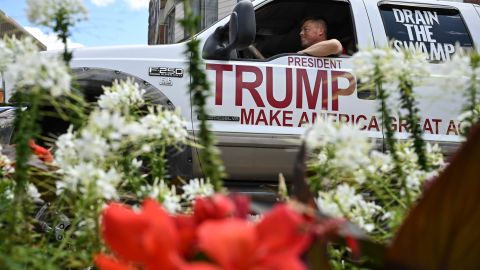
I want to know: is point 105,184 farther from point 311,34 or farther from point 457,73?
point 311,34

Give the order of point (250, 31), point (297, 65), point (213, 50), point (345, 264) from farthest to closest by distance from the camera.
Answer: point (297, 65), point (213, 50), point (250, 31), point (345, 264)

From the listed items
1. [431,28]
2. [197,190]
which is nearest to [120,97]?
[197,190]

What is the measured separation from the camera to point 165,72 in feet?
14.1

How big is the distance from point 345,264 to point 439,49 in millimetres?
4199

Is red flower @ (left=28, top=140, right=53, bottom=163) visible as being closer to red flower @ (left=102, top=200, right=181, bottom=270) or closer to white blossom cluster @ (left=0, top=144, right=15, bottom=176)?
white blossom cluster @ (left=0, top=144, right=15, bottom=176)

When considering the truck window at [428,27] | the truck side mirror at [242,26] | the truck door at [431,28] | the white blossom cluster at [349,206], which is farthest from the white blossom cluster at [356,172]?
the truck window at [428,27]

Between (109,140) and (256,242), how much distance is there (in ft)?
1.29

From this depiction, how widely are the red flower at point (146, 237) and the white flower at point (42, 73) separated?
9.5 inches

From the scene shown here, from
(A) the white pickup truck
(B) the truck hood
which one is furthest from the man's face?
(B) the truck hood

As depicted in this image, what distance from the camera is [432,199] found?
1.74ft

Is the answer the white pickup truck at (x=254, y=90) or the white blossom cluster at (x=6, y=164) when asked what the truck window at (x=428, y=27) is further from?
the white blossom cluster at (x=6, y=164)

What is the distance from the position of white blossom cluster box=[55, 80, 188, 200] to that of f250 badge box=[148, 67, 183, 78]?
10.8ft

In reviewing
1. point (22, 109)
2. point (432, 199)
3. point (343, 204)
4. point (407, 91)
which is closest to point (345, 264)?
point (343, 204)

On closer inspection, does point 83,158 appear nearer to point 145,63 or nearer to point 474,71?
point 474,71
